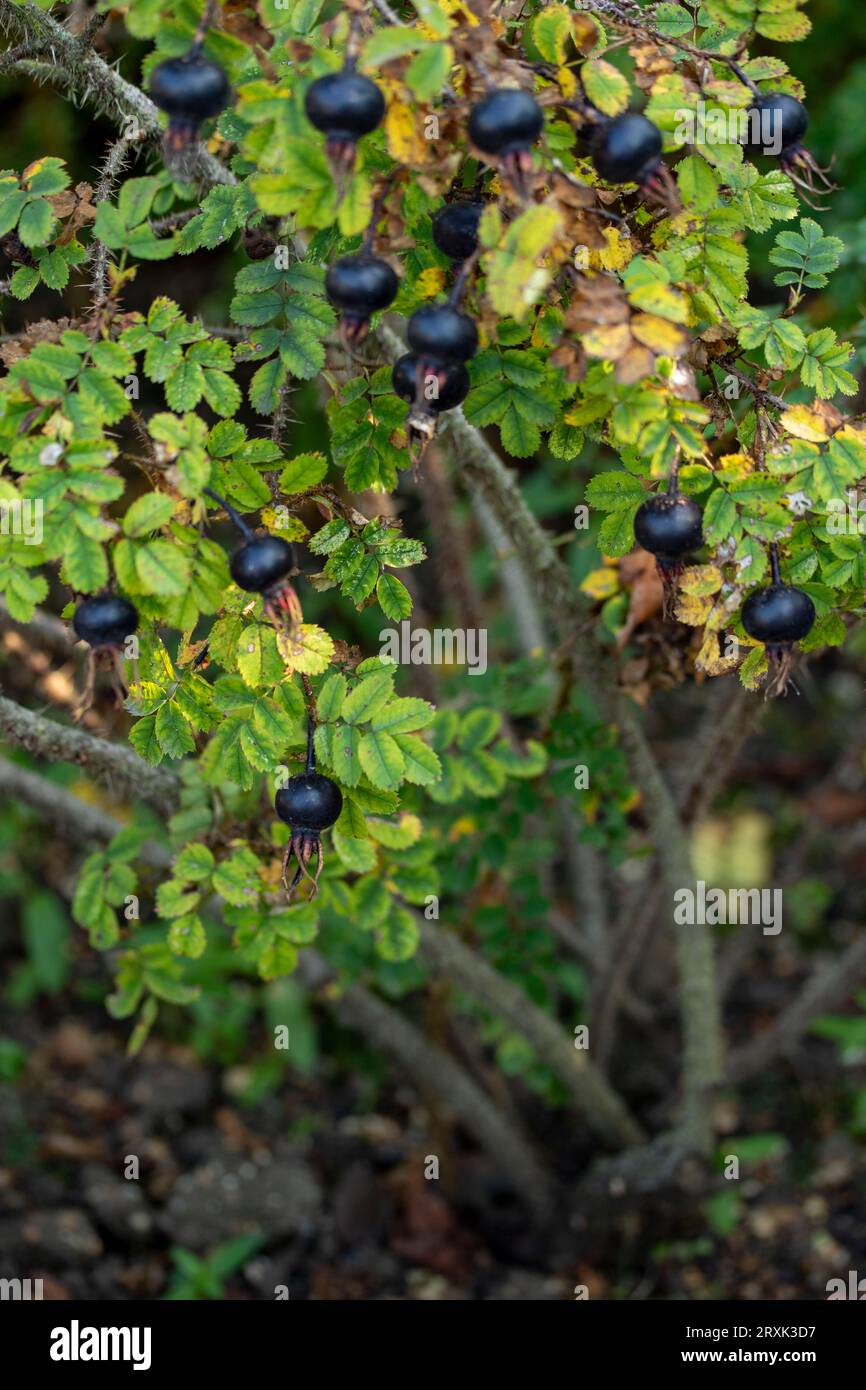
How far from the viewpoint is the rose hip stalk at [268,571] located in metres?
1.48

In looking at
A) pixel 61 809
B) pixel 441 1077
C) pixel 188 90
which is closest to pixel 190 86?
pixel 188 90

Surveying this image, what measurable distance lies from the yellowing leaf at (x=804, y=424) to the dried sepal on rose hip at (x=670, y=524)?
0.47 ft

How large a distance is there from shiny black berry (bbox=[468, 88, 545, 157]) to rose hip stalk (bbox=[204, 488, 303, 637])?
1.56 feet

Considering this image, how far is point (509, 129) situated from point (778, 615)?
0.64 metres

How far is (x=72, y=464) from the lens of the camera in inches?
56.3

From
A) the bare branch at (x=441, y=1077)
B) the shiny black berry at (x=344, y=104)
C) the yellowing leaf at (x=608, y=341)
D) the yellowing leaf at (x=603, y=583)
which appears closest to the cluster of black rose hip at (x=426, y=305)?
the shiny black berry at (x=344, y=104)

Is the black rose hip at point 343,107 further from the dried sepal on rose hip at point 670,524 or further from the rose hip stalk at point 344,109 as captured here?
the dried sepal on rose hip at point 670,524

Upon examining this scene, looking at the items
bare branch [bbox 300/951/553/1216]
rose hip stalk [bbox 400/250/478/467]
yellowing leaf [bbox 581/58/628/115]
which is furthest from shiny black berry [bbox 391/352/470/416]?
bare branch [bbox 300/951/553/1216]

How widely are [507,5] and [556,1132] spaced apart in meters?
2.62

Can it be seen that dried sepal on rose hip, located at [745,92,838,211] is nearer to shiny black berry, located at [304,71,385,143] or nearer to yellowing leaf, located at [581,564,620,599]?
shiny black berry, located at [304,71,385,143]

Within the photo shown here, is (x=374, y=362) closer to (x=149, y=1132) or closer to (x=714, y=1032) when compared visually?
(x=714, y=1032)

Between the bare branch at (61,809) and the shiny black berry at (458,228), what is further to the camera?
the bare branch at (61,809)

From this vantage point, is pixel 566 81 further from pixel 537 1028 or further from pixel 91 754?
pixel 537 1028
